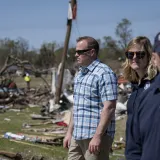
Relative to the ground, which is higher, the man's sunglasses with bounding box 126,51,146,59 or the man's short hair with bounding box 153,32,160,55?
the man's short hair with bounding box 153,32,160,55

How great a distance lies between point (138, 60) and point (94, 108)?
1.03 meters

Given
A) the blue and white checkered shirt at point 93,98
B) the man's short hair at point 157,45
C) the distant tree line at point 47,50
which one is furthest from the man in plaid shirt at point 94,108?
the distant tree line at point 47,50

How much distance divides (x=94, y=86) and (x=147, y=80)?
1305 millimetres

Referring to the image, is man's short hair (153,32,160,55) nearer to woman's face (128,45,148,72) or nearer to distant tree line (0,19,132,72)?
woman's face (128,45,148,72)

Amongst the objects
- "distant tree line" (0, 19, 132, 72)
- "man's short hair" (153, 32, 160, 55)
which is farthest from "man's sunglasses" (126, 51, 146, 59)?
"distant tree line" (0, 19, 132, 72)

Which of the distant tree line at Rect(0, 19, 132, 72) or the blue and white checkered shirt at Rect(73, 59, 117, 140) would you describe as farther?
the distant tree line at Rect(0, 19, 132, 72)

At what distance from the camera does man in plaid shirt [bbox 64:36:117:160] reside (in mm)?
4383

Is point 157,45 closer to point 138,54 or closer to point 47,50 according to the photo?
point 138,54

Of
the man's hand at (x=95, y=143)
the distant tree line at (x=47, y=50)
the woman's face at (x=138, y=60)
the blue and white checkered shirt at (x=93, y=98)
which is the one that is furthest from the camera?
the distant tree line at (x=47, y=50)

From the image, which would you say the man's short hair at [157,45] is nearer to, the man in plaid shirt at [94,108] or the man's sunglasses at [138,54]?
the man's sunglasses at [138,54]

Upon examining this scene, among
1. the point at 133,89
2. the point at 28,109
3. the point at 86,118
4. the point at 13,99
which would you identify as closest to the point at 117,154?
the point at 86,118

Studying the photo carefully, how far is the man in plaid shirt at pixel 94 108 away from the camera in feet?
14.4

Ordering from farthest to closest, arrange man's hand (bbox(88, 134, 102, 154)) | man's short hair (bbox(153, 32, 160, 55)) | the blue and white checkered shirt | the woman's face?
1. the blue and white checkered shirt
2. man's hand (bbox(88, 134, 102, 154))
3. the woman's face
4. man's short hair (bbox(153, 32, 160, 55))

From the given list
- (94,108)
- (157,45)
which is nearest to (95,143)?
(94,108)
